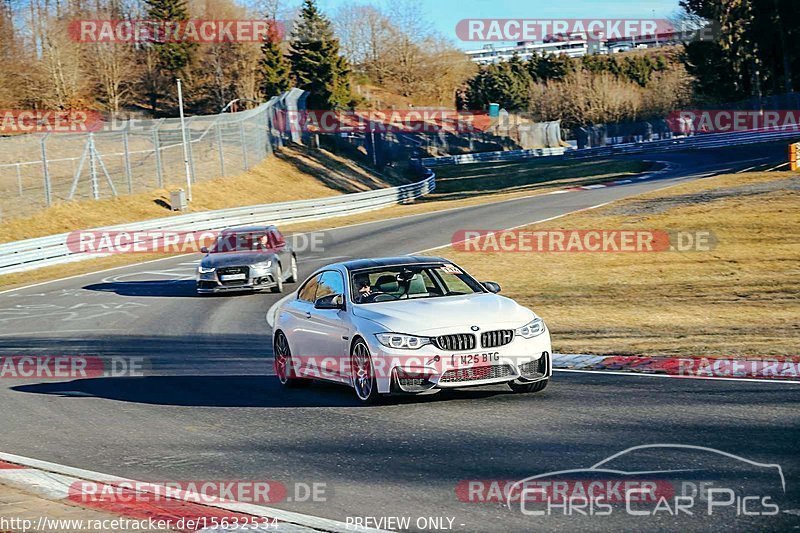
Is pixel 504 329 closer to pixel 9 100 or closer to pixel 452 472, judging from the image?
pixel 452 472

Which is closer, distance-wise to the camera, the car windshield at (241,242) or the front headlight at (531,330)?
the front headlight at (531,330)

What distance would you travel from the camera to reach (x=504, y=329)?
405 inches

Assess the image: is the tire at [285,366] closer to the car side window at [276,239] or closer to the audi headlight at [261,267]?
the audi headlight at [261,267]

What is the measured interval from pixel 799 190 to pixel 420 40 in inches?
3524

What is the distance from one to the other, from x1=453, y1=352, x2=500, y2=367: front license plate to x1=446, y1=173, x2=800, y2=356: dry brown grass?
437cm

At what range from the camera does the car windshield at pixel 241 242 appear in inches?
992

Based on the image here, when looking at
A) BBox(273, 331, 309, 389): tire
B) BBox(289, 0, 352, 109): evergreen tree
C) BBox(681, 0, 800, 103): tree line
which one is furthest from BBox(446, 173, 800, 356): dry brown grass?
BBox(289, 0, 352, 109): evergreen tree

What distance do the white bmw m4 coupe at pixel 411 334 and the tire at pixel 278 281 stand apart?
1201cm

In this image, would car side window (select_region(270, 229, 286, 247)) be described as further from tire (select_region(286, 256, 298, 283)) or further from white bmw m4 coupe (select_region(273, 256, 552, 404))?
white bmw m4 coupe (select_region(273, 256, 552, 404))

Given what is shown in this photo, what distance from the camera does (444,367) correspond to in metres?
10.1

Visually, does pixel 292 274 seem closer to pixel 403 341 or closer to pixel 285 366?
pixel 285 366

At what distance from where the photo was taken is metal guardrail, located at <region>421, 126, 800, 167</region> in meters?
70.4

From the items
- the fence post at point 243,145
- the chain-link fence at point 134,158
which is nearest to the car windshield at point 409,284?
the chain-link fence at point 134,158

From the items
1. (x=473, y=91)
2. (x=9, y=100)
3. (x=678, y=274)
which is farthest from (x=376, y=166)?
(x=678, y=274)
